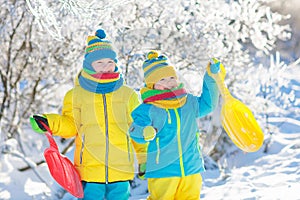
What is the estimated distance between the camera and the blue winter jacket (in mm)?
3381

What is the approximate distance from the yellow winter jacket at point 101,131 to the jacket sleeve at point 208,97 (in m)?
0.43

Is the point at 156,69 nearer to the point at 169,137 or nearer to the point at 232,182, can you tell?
the point at 169,137

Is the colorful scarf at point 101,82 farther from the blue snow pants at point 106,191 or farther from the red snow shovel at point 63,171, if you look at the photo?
the blue snow pants at point 106,191

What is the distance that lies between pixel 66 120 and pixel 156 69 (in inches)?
27.3

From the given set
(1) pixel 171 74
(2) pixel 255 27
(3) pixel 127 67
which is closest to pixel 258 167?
(2) pixel 255 27

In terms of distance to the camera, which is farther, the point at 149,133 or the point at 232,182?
the point at 232,182

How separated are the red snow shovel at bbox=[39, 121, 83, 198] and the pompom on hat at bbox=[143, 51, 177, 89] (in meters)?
0.74

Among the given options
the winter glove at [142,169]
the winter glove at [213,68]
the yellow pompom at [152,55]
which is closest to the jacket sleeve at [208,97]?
the winter glove at [213,68]

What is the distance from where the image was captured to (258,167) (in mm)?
8953

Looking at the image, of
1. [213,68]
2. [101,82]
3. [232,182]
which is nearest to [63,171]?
[101,82]

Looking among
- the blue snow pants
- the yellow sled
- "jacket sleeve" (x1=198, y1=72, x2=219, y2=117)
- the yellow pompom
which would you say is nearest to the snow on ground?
the yellow sled

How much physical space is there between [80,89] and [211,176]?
447 centimetres

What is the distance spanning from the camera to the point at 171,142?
3.40 metres

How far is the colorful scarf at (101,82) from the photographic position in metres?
3.53
